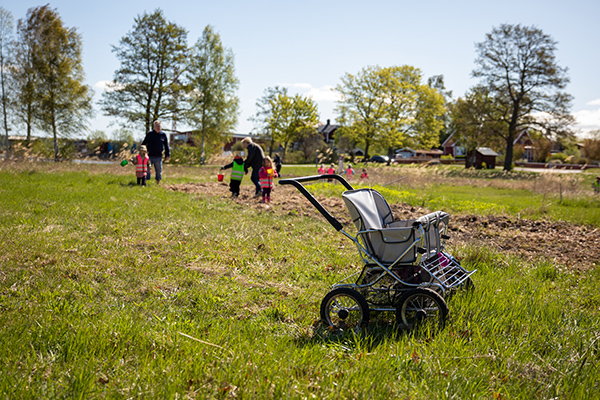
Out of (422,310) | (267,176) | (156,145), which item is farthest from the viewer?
(156,145)

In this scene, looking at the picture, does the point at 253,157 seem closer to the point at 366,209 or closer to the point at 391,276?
the point at 366,209

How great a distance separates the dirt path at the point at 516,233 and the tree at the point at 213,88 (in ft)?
102

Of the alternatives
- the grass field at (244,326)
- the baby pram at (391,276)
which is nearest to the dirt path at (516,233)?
the grass field at (244,326)

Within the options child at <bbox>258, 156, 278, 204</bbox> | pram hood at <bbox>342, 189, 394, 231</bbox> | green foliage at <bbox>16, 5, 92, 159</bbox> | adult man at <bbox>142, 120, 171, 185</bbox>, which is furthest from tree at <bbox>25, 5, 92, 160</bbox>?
pram hood at <bbox>342, 189, 394, 231</bbox>

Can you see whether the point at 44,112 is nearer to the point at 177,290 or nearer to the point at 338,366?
the point at 177,290

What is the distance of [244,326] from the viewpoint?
3.79 m

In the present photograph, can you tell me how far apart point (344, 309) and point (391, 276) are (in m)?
0.61

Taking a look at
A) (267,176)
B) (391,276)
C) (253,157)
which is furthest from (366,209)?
(253,157)

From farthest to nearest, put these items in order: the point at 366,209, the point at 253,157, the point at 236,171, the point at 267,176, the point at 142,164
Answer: the point at 142,164
the point at 253,157
the point at 236,171
the point at 267,176
the point at 366,209

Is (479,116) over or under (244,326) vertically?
over

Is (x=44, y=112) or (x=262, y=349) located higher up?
(x=44, y=112)

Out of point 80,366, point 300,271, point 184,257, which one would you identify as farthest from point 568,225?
point 80,366

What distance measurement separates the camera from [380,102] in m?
55.4

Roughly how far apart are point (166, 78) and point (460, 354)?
125 ft
